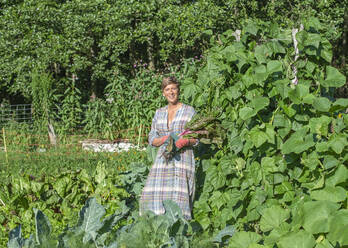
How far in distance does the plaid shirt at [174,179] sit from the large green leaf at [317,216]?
162 cm

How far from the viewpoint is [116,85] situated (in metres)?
10.3

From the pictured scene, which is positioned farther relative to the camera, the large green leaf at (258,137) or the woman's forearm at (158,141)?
the woman's forearm at (158,141)

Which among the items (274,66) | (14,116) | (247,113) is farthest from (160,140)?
(14,116)

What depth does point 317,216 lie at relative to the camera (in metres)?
1.64

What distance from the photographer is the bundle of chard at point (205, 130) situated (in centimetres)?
313

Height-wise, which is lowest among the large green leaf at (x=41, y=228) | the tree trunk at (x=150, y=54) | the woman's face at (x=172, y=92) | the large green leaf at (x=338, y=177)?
the large green leaf at (x=41, y=228)

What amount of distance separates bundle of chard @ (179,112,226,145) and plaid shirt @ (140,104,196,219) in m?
0.12

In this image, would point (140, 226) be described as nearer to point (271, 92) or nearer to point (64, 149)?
point (271, 92)

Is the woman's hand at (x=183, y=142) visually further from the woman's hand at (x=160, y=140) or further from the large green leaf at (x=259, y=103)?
the large green leaf at (x=259, y=103)

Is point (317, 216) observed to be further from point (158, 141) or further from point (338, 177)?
point (158, 141)

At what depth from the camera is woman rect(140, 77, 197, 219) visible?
324 centimetres

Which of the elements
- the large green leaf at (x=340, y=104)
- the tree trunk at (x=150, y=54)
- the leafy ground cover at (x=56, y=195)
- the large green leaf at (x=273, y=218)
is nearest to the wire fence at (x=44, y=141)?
the tree trunk at (x=150, y=54)

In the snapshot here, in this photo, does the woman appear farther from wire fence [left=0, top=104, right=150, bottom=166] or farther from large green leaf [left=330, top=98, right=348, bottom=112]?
wire fence [left=0, top=104, right=150, bottom=166]

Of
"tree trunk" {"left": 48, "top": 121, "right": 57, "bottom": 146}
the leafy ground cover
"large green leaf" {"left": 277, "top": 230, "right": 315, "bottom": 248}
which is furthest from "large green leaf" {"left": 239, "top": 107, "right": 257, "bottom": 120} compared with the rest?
"tree trunk" {"left": 48, "top": 121, "right": 57, "bottom": 146}
